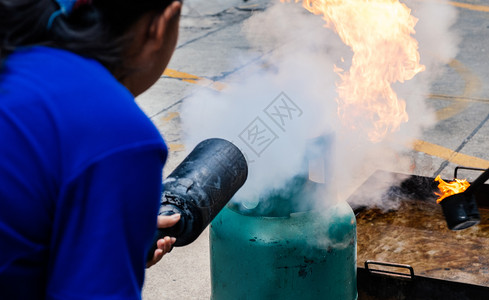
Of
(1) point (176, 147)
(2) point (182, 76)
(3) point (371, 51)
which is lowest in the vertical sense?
(2) point (182, 76)

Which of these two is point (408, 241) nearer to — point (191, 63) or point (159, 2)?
point (159, 2)

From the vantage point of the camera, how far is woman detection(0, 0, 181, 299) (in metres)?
0.88

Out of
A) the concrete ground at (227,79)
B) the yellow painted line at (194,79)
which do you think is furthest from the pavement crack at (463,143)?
the yellow painted line at (194,79)

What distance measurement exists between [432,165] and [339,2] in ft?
6.90

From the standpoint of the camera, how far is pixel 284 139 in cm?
244

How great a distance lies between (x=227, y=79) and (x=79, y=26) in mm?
5857

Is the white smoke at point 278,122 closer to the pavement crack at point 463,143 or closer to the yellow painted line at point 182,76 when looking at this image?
the pavement crack at point 463,143

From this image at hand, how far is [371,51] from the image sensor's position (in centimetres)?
339

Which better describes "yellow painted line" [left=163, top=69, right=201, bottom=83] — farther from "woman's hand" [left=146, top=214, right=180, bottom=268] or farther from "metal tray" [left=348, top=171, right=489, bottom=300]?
"woman's hand" [left=146, top=214, right=180, bottom=268]

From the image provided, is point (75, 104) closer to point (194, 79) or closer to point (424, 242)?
point (424, 242)

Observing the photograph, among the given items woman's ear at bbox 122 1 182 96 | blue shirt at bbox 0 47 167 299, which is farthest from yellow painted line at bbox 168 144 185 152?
blue shirt at bbox 0 47 167 299

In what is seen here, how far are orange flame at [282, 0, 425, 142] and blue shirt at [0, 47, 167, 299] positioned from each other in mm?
2158

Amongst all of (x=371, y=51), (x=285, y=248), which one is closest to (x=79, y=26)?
(x=285, y=248)

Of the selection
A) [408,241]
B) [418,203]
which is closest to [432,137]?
[418,203]
